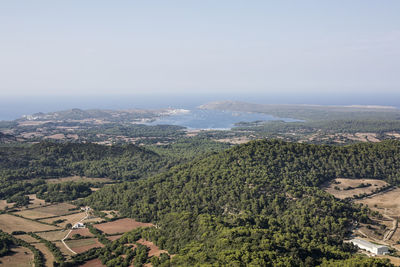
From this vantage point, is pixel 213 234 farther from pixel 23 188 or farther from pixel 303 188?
pixel 23 188

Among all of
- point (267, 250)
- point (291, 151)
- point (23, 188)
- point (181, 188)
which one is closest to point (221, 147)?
point (291, 151)

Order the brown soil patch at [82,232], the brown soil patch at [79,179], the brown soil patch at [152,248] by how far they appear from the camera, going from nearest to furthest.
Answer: the brown soil patch at [152,248]
the brown soil patch at [82,232]
the brown soil patch at [79,179]

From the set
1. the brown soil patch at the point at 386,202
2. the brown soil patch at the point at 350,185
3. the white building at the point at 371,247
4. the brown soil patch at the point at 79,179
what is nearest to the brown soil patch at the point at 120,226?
the brown soil patch at the point at 79,179

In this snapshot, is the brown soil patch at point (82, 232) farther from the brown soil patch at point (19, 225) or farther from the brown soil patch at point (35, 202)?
the brown soil patch at point (35, 202)

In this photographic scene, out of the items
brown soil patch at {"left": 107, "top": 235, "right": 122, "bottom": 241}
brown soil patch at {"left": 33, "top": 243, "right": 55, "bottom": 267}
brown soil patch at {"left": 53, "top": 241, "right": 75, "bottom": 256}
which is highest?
brown soil patch at {"left": 33, "top": 243, "right": 55, "bottom": 267}

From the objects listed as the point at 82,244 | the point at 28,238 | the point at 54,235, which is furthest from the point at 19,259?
the point at 54,235

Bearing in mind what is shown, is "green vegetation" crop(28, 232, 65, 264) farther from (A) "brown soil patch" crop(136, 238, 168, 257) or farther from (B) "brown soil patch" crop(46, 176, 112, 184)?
(B) "brown soil patch" crop(46, 176, 112, 184)

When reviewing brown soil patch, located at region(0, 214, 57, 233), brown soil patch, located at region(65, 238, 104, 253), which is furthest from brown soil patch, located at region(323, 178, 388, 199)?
brown soil patch, located at region(0, 214, 57, 233)
